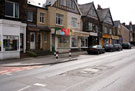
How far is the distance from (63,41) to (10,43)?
34.2ft

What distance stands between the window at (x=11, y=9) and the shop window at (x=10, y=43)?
2863 millimetres

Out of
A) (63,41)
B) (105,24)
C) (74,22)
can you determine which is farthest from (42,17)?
(105,24)

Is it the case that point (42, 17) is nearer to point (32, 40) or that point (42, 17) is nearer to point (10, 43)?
point (32, 40)

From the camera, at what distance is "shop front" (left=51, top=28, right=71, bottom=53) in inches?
868

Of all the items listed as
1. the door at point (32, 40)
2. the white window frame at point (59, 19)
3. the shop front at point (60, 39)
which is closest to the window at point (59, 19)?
the white window frame at point (59, 19)

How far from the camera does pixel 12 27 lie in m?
16.0

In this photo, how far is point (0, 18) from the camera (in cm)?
1579

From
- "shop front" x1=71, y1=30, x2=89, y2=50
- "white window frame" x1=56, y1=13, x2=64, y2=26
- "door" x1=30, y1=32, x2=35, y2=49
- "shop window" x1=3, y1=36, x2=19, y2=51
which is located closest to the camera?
"shop window" x1=3, y1=36, x2=19, y2=51

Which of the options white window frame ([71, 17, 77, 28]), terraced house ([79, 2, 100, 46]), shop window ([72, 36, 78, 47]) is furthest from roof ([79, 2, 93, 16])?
shop window ([72, 36, 78, 47])

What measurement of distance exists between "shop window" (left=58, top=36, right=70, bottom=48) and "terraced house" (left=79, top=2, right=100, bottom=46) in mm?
6404

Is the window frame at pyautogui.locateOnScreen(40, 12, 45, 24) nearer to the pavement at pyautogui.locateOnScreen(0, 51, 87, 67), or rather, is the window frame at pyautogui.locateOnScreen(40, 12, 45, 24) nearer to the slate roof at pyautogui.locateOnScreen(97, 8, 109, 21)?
the pavement at pyautogui.locateOnScreen(0, 51, 87, 67)

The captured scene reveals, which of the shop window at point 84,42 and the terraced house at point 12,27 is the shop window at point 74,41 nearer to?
the shop window at point 84,42

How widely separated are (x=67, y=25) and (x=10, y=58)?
40.9ft

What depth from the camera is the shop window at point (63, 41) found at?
24067 mm
